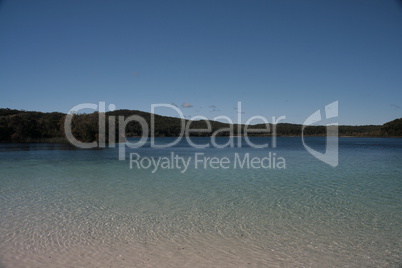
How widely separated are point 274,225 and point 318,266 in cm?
200

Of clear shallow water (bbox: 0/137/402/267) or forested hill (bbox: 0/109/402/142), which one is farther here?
forested hill (bbox: 0/109/402/142)

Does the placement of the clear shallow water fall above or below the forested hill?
below

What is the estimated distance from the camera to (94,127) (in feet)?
146

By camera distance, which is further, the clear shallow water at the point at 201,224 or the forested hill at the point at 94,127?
the forested hill at the point at 94,127

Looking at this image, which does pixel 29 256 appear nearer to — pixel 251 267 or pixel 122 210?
pixel 122 210

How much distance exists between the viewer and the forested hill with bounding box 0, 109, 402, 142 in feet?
151

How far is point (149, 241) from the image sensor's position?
5.73 meters

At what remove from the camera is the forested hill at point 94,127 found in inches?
1816

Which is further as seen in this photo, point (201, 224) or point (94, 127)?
point (94, 127)

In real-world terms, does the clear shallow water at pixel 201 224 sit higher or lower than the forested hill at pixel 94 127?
lower

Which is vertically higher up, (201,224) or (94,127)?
(94,127)

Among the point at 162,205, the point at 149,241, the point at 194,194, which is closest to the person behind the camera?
the point at 149,241

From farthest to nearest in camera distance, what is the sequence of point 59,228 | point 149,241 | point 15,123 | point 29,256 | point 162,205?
point 15,123 → point 162,205 → point 59,228 → point 149,241 → point 29,256

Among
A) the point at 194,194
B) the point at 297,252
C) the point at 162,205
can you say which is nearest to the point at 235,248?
the point at 297,252
